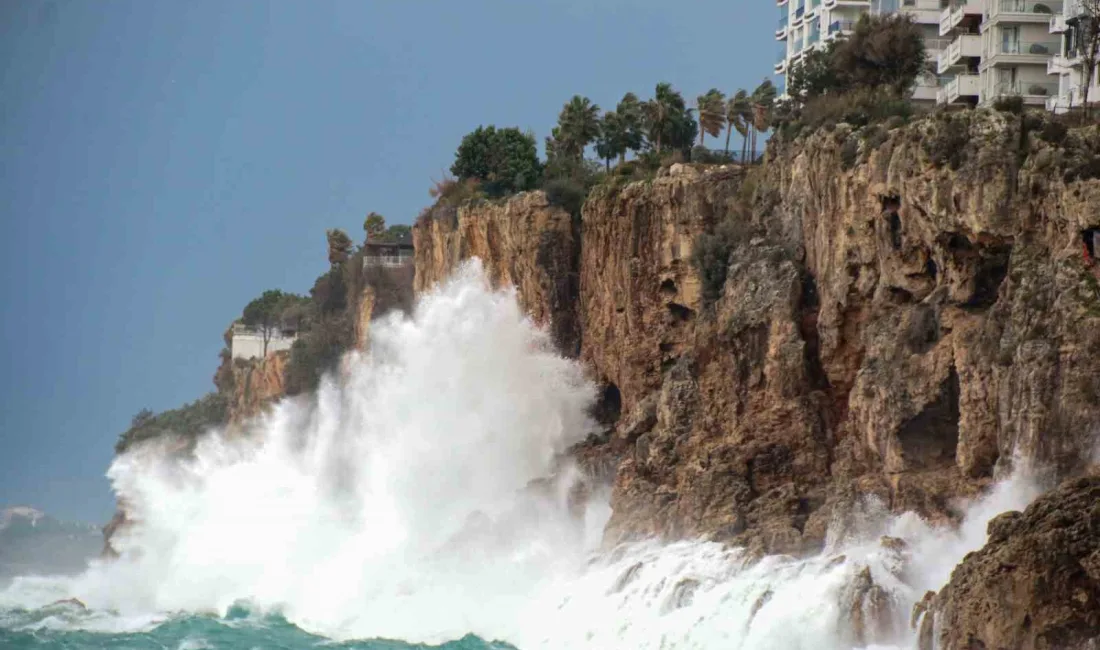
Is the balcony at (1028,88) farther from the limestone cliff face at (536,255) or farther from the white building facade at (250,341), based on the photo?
the white building facade at (250,341)

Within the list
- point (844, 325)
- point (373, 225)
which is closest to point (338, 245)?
point (373, 225)

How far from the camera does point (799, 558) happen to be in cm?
3712

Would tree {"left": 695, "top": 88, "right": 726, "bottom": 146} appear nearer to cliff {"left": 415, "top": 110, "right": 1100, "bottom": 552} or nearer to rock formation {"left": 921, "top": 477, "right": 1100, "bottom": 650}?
cliff {"left": 415, "top": 110, "right": 1100, "bottom": 552}

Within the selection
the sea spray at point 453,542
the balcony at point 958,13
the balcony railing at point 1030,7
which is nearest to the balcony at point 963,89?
the balcony at point 958,13

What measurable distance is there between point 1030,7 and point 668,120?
12419mm

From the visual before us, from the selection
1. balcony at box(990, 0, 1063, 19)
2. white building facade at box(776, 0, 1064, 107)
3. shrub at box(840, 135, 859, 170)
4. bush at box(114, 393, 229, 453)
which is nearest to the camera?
shrub at box(840, 135, 859, 170)

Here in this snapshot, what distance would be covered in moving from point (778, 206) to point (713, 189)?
184 inches

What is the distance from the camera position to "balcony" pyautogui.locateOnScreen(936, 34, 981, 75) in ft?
172

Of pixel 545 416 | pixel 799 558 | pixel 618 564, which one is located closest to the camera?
pixel 799 558

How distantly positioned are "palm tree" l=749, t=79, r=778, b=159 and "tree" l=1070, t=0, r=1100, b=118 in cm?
1308

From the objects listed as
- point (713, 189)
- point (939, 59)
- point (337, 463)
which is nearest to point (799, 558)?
point (713, 189)

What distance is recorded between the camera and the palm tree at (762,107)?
188 ft

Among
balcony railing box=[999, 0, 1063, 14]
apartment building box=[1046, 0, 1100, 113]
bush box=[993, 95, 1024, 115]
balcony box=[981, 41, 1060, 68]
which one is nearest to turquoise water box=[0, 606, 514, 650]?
bush box=[993, 95, 1024, 115]

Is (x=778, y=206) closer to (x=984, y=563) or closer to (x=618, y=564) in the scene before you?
(x=618, y=564)
